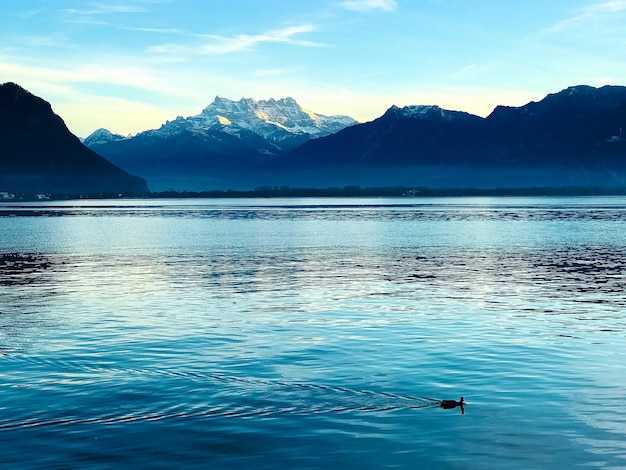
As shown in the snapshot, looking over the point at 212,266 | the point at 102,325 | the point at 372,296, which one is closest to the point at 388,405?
the point at 102,325

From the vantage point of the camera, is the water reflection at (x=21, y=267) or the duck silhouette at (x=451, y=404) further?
the water reflection at (x=21, y=267)

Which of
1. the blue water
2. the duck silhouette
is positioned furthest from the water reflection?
the duck silhouette

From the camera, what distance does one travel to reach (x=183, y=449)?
884 inches

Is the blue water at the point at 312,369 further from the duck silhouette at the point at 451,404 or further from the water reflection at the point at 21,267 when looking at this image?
the water reflection at the point at 21,267

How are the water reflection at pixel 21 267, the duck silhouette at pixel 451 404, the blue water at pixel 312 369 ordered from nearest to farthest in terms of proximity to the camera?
the blue water at pixel 312 369 < the duck silhouette at pixel 451 404 < the water reflection at pixel 21 267

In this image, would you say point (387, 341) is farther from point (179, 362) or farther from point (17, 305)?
point (17, 305)

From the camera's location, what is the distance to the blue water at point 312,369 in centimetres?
2248

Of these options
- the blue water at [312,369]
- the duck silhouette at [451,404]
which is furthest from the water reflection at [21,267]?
the duck silhouette at [451,404]

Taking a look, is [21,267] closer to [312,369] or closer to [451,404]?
Result: [312,369]

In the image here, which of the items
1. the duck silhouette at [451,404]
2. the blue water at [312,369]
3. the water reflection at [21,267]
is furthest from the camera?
the water reflection at [21,267]

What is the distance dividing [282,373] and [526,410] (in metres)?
9.54

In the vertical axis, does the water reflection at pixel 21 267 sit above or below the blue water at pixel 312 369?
above

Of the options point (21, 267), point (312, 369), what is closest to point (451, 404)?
point (312, 369)

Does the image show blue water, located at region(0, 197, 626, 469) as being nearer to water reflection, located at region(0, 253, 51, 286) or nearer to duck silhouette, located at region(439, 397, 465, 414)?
duck silhouette, located at region(439, 397, 465, 414)
